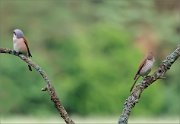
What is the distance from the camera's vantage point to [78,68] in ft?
90.4

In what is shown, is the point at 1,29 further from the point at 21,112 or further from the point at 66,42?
the point at 21,112

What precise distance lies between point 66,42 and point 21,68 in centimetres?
597

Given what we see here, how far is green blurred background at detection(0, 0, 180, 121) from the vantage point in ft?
85.0

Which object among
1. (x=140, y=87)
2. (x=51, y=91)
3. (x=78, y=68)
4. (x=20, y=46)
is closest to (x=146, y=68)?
(x=140, y=87)

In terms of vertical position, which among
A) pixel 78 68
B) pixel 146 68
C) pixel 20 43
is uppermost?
pixel 78 68

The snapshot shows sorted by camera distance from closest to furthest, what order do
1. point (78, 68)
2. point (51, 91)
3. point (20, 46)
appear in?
point (51, 91)
point (20, 46)
point (78, 68)

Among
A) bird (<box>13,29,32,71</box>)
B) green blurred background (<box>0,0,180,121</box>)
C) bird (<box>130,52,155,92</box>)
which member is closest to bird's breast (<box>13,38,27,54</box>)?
bird (<box>13,29,32,71</box>)

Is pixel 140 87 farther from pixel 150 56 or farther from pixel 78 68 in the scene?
pixel 78 68

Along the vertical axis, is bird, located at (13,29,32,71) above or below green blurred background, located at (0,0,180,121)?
below

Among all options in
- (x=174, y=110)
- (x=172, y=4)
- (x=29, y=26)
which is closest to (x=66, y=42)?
(x=29, y=26)

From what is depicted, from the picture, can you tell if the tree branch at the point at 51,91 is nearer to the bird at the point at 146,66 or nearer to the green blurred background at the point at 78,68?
the bird at the point at 146,66

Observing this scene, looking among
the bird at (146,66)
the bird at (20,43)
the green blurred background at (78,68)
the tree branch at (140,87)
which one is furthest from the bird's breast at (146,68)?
the green blurred background at (78,68)

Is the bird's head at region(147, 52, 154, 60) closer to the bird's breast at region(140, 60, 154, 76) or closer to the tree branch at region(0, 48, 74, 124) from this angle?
the bird's breast at region(140, 60, 154, 76)

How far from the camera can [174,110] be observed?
26109mm
